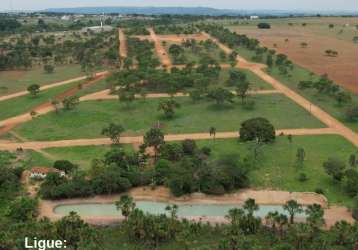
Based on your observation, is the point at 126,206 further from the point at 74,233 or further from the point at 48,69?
the point at 48,69

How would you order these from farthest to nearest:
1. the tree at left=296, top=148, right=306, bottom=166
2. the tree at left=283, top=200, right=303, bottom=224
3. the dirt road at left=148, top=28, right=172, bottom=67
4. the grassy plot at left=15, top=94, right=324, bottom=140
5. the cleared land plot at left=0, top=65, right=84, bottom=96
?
the dirt road at left=148, top=28, right=172, bottom=67
the cleared land plot at left=0, top=65, right=84, bottom=96
the grassy plot at left=15, top=94, right=324, bottom=140
the tree at left=296, top=148, right=306, bottom=166
the tree at left=283, top=200, right=303, bottom=224

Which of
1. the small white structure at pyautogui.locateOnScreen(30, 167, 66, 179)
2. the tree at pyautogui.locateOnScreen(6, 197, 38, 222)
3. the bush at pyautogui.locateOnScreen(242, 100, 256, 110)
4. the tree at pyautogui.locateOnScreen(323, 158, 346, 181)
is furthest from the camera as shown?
the bush at pyautogui.locateOnScreen(242, 100, 256, 110)

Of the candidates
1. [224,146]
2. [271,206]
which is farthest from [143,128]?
[271,206]

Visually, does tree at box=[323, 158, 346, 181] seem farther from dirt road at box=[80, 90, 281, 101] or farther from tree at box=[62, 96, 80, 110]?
tree at box=[62, 96, 80, 110]

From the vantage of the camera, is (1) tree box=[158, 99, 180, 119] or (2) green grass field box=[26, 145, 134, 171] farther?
(1) tree box=[158, 99, 180, 119]

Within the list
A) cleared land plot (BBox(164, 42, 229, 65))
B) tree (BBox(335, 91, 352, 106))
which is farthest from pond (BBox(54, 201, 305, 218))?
cleared land plot (BBox(164, 42, 229, 65))

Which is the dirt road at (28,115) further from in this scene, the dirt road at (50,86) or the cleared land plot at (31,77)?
the cleared land plot at (31,77)

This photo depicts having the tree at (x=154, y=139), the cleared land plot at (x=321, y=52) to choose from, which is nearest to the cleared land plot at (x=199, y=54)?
the cleared land plot at (x=321, y=52)
